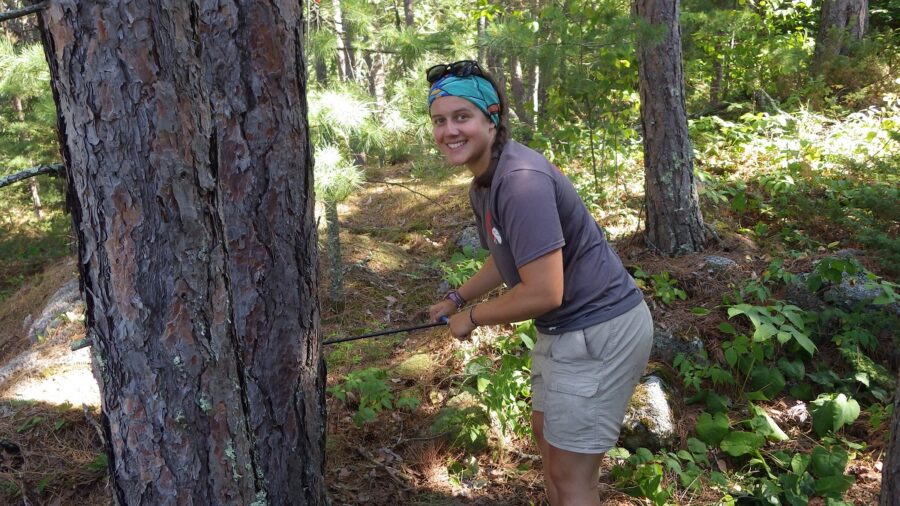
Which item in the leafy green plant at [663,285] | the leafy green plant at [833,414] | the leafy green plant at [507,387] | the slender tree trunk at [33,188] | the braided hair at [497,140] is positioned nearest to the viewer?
the braided hair at [497,140]

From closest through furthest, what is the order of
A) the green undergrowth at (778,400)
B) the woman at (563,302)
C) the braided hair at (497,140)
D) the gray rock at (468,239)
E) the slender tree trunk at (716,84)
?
the woman at (563,302), the braided hair at (497,140), the green undergrowth at (778,400), the gray rock at (468,239), the slender tree trunk at (716,84)

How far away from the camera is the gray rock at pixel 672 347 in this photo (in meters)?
4.43

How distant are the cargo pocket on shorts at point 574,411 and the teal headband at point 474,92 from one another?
107 centimetres

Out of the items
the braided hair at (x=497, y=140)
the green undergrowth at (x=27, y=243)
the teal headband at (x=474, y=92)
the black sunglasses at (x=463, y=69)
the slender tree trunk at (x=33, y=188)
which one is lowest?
the green undergrowth at (x=27, y=243)

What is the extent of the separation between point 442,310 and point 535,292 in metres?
0.81

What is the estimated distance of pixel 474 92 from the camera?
2.27 metres

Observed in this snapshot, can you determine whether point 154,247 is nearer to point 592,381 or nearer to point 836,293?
point 592,381

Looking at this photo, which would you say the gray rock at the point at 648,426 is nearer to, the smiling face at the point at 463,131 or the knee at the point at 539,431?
the knee at the point at 539,431

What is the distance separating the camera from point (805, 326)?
452 centimetres

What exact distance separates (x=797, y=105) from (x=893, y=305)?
19.1ft

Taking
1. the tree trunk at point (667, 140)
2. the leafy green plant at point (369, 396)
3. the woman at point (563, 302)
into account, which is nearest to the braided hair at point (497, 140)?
the woman at point (563, 302)

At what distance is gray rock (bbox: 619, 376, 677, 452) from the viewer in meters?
3.63

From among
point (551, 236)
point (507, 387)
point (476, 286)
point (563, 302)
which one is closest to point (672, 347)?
point (507, 387)

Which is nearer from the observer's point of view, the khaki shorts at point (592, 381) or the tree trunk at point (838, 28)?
the khaki shorts at point (592, 381)
